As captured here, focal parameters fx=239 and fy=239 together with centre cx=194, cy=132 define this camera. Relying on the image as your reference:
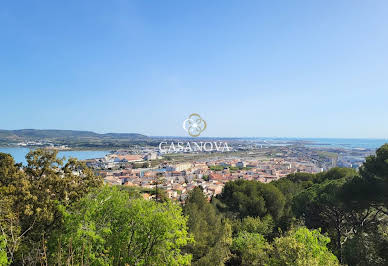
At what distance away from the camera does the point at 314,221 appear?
45.2 feet

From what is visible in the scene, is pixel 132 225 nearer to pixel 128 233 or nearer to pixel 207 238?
pixel 128 233

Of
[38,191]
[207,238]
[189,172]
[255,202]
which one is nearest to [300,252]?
[207,238]

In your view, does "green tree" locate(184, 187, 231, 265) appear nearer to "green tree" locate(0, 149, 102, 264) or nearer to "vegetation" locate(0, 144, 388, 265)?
"vegetation" locate(0, 144, 388, 265)

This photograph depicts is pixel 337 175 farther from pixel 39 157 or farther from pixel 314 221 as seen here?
pixel 39 157

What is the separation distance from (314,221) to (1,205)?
14.5 m

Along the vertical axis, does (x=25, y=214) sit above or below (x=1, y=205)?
below

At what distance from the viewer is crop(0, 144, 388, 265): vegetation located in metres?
5.70

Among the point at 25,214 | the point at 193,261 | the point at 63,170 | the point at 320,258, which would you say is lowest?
the point at 193,261

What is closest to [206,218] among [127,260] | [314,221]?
[314,221]

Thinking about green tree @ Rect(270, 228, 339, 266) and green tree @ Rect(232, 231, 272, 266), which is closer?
green tree @ Rect(270, 228, 339, 266)

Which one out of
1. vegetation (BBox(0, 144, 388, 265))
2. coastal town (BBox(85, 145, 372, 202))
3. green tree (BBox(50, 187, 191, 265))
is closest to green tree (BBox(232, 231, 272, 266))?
vegetation (BBox(0, 144, 388, 265))

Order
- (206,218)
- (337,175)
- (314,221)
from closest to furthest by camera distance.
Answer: (206,218) < (314,221) < (337,175)

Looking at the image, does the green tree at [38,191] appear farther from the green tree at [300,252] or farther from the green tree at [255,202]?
the green tree at [255,202]

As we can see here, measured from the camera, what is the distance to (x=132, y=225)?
602 cm
